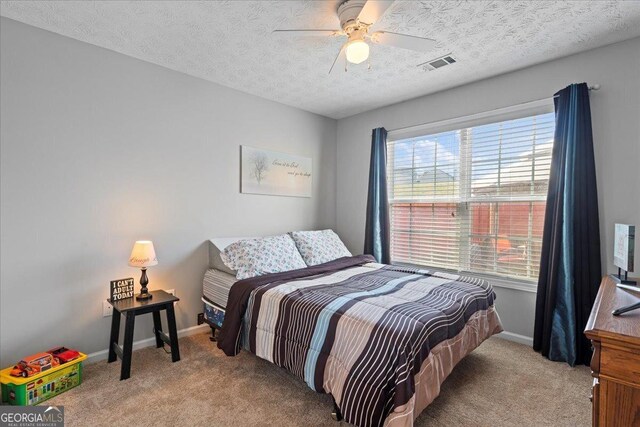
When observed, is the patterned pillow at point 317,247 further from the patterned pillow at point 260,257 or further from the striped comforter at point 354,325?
the striped comforter at point 354,325

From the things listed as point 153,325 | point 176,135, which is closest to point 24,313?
point 153,325

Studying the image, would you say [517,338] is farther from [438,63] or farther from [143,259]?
[143,259]

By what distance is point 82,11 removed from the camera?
6.72ft

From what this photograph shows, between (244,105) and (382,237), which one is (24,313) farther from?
(382,237)

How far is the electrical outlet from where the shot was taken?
253 cm

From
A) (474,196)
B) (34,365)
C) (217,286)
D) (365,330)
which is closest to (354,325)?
(365,330)

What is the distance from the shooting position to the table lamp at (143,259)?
7.95 ft

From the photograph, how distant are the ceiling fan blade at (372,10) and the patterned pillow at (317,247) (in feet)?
6.95

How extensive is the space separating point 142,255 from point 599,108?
3.83 m

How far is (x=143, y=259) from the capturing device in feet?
7.98

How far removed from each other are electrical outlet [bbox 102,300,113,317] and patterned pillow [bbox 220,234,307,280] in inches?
37.8

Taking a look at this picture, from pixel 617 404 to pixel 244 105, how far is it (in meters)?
3.53

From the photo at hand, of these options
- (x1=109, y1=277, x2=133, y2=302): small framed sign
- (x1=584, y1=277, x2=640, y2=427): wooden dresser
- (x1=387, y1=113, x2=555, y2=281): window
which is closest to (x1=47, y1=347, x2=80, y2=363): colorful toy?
(x1=109, y1=277, x2=133, y2=302): small framed sign

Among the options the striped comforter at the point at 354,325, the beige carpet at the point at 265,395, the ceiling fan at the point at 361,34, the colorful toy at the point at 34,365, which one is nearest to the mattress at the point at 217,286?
the striped comforter at the point at 354,325
